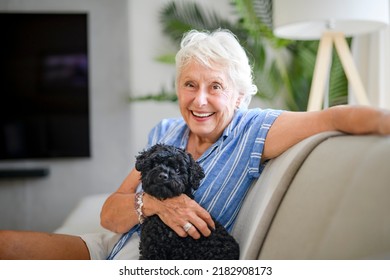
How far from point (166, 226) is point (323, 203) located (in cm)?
27

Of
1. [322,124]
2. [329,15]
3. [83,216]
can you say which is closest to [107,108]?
[83,216]

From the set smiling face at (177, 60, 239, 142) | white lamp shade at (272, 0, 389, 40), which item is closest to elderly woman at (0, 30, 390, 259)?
smiling face at (177, 60, 239, 142)

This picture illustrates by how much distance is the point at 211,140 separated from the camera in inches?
35.5

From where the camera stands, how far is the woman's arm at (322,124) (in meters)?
0.71

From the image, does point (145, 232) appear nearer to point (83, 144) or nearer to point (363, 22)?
point (83, 144)

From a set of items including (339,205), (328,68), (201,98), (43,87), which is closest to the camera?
(339,205)

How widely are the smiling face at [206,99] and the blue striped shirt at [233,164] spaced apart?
2cm

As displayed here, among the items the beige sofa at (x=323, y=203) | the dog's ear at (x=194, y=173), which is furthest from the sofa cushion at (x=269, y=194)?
the dog's ear at (x=194, y=173)

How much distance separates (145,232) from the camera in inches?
33.2

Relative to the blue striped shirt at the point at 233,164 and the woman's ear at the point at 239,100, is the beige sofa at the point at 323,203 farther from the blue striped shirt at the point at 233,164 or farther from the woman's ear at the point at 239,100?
the woman's ear at the point at 239,100

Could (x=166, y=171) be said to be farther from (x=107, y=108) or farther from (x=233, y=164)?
(x=107, y=108)

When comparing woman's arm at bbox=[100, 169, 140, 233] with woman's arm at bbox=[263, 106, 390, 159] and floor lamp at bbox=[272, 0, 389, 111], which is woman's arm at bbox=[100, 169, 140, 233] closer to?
woman's arm at bbox=[263, 106, 390, 159]

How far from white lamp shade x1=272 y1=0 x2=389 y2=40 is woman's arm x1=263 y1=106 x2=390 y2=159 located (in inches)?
21.8
